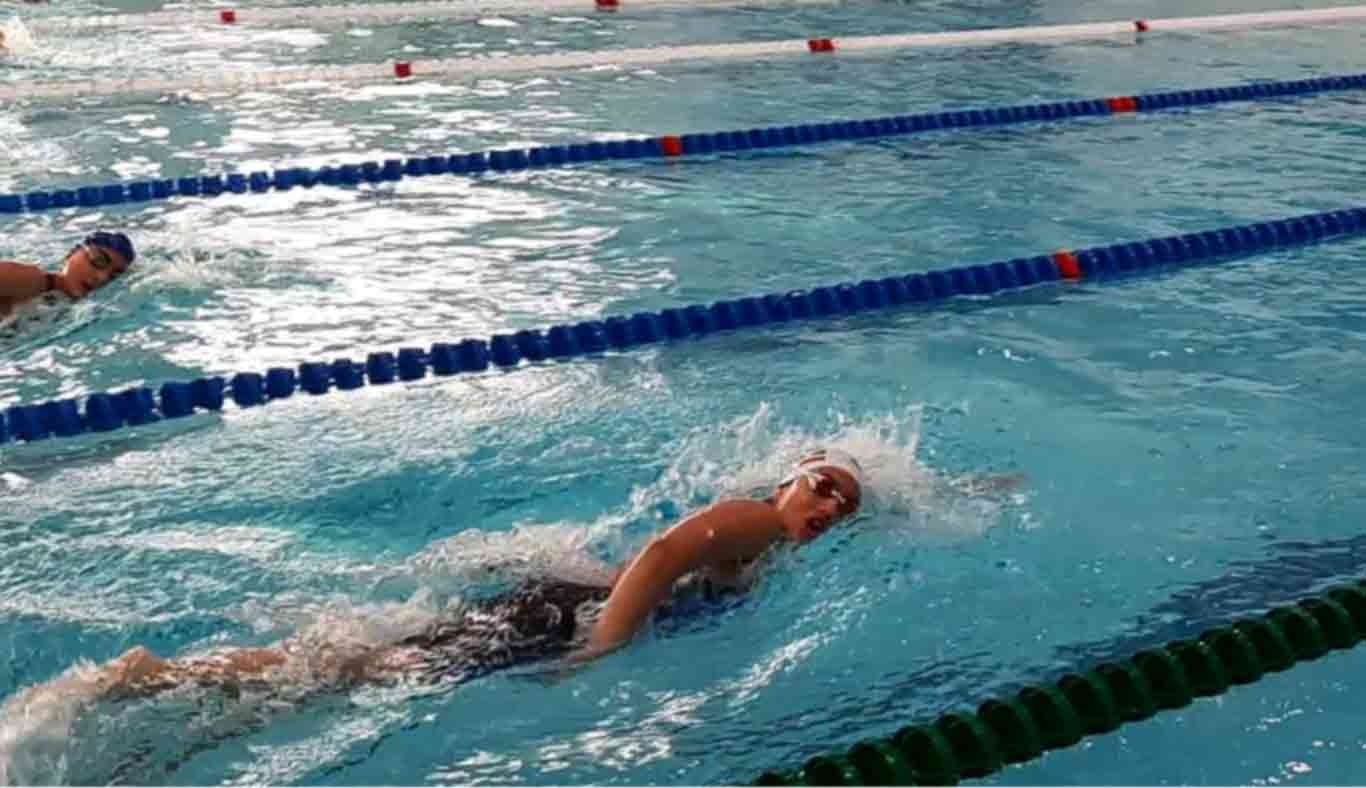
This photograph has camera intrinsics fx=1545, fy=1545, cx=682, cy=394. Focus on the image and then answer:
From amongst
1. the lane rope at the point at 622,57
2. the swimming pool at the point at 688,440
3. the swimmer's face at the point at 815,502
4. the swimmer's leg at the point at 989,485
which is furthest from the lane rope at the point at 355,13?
the swimmer's face at the point at 815,502

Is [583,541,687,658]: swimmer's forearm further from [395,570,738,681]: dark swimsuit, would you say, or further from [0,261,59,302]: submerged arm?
[0,261,59,302]: submerged arm

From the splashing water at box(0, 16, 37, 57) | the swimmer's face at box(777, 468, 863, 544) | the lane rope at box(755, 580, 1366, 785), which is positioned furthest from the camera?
the splashing water at box(0, 16, 37, 57)

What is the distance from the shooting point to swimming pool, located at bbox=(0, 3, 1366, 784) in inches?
97.8

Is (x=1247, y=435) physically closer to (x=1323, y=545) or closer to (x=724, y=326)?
(x=1323, y=545)

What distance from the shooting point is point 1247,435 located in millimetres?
3668

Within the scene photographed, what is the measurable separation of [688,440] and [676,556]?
95 cm

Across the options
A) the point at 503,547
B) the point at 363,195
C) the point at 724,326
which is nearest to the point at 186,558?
the point at 503,547

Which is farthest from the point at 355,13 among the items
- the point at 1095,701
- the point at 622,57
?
the point at 1095,701

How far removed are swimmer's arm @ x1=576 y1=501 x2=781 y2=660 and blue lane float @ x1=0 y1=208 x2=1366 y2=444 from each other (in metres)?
1.41

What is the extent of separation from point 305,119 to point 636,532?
159 inches

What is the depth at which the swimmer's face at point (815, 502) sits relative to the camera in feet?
9.30

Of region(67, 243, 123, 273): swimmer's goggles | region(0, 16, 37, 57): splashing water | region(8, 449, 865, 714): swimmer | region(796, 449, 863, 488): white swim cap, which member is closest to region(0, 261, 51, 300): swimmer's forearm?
region(67, 243, 123, 273): swimmer's goggles

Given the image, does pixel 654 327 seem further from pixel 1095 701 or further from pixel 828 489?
pixel 1095 701

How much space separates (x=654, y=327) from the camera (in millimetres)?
4207
